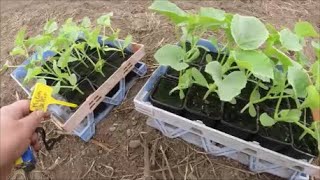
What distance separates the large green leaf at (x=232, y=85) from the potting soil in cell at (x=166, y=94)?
19 cm

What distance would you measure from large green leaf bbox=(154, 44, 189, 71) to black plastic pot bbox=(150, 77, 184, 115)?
114 mm

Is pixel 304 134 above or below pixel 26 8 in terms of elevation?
above

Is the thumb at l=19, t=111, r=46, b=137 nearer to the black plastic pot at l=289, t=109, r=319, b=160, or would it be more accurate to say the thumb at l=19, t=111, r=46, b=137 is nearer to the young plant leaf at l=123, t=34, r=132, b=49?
the young plant leaf at l=123, t=34, r=132, b=49

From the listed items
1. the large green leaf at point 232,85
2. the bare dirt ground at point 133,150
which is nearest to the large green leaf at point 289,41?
the large green leaf at point 232,85

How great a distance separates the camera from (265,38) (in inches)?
32.1

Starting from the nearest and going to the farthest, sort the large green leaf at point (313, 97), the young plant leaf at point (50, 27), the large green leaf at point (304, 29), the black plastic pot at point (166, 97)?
the large green leaf at point (313, 97) < the large green leaf at point (304, 29) < the black plastic pot at point (166, 97) < the young plant leaf at point (50, 27)

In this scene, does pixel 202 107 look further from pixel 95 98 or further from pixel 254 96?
pixel 95 98

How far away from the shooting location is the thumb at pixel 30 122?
0.81 m

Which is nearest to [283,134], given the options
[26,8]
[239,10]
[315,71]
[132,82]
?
[315,71]

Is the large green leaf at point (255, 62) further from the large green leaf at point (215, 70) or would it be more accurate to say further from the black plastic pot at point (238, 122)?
the black plastic pot at point (238, 122)

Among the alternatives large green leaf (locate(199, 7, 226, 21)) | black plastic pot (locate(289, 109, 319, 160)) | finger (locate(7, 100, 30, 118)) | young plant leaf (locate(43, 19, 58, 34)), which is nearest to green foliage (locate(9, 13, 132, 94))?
young plant leaf (locate(43, 19, 58, 34))

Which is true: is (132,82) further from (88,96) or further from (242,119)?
(242,119)

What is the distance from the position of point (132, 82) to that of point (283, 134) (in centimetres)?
58

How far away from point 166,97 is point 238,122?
8.8 inches
